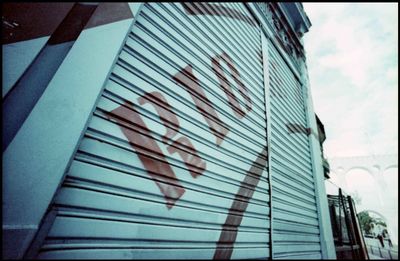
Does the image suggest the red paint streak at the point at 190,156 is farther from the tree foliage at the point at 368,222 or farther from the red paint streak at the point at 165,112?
the tree foliage at the point at 368,222

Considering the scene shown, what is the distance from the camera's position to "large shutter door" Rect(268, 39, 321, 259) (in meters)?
3.09

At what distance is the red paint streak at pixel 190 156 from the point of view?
195 cm

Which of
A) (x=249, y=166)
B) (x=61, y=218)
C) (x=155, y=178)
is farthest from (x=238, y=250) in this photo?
(x=61, y=218)

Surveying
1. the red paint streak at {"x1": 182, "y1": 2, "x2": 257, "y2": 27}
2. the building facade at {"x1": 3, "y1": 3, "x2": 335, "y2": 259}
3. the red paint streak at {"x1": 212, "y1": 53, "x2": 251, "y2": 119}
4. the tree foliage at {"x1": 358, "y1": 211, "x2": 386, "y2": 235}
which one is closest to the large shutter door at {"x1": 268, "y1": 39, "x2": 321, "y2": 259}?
the building facade at {"x1": 3, "y1": 3, "x2": 335, "y2": 259}

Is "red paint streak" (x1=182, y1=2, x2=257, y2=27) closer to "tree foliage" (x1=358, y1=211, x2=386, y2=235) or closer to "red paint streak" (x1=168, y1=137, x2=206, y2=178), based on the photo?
"red paint streak" (x1=168, y1=137, x2=206, y2=178)

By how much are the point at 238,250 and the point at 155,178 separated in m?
1.26

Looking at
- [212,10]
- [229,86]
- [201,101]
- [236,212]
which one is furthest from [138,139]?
[212,10]

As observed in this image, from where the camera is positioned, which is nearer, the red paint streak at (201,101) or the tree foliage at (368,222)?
the red paint streak at (201,101)

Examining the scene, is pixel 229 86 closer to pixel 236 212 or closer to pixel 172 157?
pixel 172 157

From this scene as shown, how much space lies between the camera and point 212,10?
287cm

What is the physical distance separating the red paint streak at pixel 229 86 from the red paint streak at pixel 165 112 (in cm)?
99

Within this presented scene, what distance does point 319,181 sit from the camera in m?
4.56

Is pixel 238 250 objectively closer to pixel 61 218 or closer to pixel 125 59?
pixel 61 218

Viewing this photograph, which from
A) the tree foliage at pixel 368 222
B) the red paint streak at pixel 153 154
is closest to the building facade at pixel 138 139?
the red paint streak at pixel 153 154
